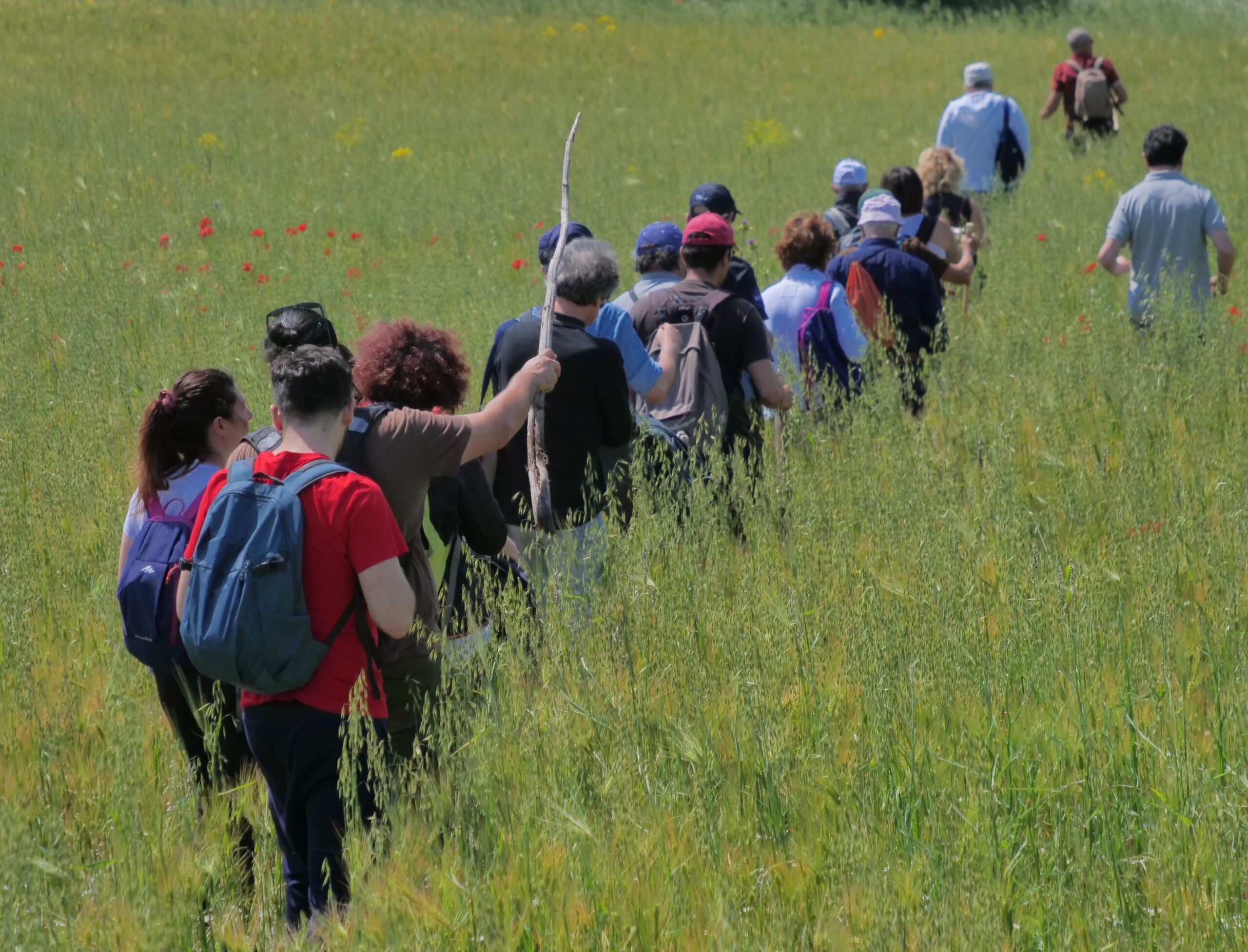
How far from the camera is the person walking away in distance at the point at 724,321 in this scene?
17.7 feet

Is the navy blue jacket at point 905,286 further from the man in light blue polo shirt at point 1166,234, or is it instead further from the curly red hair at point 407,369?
the curly red hair at point 407,369

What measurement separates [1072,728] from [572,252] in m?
2.36

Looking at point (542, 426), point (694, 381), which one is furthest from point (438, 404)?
point (694, 381)

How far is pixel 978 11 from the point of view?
33.1 metres

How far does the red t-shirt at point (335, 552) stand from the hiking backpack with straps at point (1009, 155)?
9749 millimetres

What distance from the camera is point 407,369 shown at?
3582mm

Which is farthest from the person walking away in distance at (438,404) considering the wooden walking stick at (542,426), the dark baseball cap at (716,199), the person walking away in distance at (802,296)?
the dark baseball cap at (716,199)

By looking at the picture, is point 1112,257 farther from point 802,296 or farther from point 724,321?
point 724,321

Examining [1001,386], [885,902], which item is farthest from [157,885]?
[1001,386]

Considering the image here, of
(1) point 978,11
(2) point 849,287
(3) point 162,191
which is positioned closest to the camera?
(2) point 849,287

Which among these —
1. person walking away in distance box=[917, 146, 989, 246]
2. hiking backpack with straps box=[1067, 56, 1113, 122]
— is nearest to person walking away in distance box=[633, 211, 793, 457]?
person walking away in distance box=[917, 146, 989, 246]

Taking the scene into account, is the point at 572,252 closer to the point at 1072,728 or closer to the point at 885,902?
the point at 1072,728

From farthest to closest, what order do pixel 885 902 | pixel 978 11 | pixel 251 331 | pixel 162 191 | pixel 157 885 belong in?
pixel 978 11 → pixel 162 191 → pixel 251 331 → pixel 157 885 → pixel 885 902

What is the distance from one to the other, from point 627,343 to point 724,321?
0.74 meters
